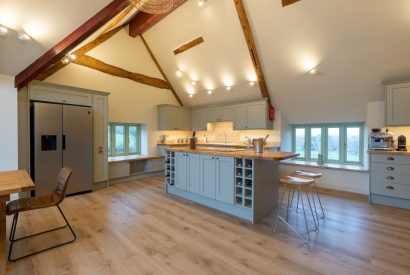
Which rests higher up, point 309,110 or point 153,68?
point 153,68

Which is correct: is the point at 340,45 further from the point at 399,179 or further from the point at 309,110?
the point at 399,179

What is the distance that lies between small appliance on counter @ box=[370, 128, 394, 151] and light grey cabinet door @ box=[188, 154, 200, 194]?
3129mm

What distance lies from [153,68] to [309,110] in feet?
14.6

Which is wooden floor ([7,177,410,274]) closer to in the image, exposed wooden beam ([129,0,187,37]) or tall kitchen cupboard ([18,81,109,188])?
tall kitchen cupboard ([18,81,109,188])

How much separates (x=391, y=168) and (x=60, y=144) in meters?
5.78

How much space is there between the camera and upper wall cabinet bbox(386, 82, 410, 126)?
11.0ft

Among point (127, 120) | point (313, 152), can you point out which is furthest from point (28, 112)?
point (313, 152)

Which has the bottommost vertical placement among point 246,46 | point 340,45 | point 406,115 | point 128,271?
point 128,271

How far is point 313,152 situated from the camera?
206 inches

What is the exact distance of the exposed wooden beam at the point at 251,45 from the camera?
3.70 metres

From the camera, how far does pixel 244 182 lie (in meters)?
2.93

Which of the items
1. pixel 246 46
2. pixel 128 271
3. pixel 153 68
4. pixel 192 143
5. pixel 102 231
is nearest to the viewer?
pixel 128 271

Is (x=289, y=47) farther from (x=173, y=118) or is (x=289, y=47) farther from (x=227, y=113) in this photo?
(x=173, y=118)

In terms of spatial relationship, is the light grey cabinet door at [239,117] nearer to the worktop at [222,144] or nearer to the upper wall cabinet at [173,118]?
the worktop at [222,144]
